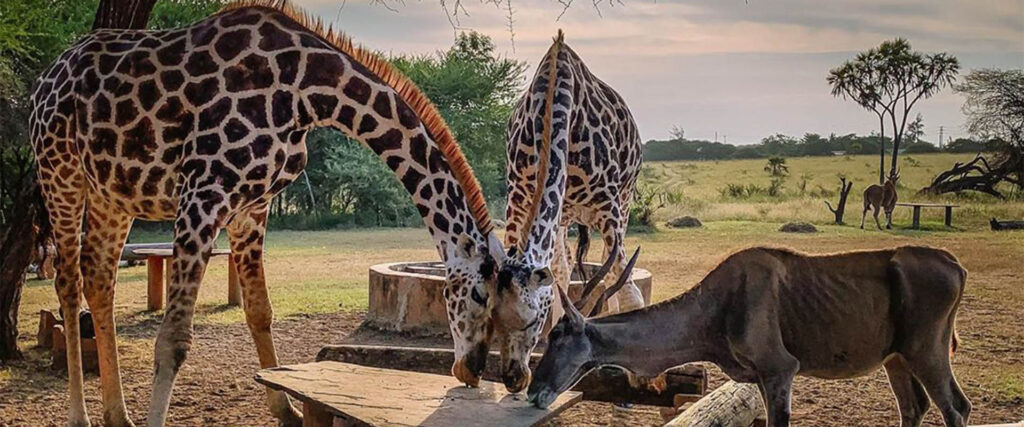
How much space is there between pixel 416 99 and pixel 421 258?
38.3 feet

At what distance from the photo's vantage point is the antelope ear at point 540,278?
4.29m

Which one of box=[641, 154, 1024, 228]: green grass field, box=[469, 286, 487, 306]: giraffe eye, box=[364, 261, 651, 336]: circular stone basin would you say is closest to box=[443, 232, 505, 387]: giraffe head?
box=[469, 286, 487, 306]: giraffe eye

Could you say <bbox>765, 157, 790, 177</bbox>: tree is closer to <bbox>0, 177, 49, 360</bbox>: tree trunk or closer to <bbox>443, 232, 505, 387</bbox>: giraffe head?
<bbox>0, 177, 49, 360</bbox>: tree trunk

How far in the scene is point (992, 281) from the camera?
13.3 meters

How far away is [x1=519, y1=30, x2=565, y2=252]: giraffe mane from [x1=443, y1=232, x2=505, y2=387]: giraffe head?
1.60 feet

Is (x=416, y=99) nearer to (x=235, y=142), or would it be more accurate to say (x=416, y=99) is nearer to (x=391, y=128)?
(x=391, y=128)

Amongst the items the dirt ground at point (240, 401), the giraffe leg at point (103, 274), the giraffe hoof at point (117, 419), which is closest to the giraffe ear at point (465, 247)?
the dirt ground at point (240, 401)

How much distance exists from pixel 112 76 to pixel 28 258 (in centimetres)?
274

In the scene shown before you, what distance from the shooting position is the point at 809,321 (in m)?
4.33

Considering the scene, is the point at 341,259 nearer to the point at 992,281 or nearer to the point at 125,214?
the point at 992,281

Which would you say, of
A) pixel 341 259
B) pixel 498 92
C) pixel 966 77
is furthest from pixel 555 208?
pixel 966 77

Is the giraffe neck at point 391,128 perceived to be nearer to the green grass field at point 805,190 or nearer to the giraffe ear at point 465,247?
the giraffe ear at point 465,247

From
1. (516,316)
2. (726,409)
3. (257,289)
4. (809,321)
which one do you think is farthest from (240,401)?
(809,321)

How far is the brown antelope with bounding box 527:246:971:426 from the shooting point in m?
4.23
